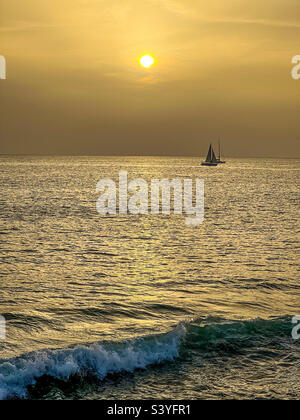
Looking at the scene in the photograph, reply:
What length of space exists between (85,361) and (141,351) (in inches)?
65.5

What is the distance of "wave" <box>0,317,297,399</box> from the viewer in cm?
1232

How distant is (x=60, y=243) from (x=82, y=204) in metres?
30.0

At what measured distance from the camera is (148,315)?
17.5 m

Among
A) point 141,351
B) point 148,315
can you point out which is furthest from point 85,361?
point 148,315

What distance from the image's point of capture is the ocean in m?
12.2

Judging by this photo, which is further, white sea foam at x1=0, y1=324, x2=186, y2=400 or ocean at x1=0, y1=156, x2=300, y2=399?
ocean at x1=0, y1=156, x2=300, y2=399

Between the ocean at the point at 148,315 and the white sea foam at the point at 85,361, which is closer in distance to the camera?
the white sea foam at the point at 85,361

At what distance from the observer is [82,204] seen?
2427 inches

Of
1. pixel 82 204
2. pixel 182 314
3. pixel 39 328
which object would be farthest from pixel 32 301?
pixel 82 204

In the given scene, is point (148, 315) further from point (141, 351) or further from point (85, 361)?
point (85, 361)

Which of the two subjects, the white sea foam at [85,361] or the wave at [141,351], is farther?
the wave at [141,351]

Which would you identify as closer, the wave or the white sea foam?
the white sea foam

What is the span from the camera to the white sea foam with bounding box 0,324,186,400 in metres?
12.1

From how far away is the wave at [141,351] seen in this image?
1232 cm
